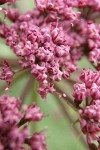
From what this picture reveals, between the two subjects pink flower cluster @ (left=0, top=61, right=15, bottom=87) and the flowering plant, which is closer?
the flowering plant

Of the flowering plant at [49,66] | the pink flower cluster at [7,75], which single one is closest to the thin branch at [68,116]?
the flowering plant at [49,66]

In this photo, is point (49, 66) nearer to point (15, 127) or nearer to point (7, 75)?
point (7, 75)

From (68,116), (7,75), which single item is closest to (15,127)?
(7,75)

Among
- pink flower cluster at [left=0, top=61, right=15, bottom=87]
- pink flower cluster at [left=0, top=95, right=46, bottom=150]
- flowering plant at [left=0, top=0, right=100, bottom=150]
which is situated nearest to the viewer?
pink flower cluster at [left=0, top=95, right=46, bottom=150]

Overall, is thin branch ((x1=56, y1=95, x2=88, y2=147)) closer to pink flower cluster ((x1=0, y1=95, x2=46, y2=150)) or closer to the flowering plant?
the flowering plant

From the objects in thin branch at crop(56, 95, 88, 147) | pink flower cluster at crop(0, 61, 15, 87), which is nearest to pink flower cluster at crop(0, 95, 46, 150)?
pink flower cluster at crop(0, 61, 15, 87)

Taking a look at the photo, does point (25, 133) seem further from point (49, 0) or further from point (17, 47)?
point (49, 0)

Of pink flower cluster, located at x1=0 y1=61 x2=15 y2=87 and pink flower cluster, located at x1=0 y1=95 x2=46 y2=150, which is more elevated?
pink flower cluster, located at x1=0 y1=61 x2=15 y2=87

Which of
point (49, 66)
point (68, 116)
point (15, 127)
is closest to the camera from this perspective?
point (15, 127)
